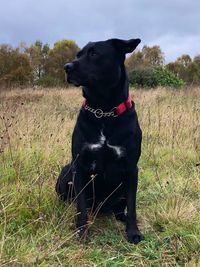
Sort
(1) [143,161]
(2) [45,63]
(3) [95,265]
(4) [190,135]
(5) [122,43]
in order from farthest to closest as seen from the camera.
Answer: (2) [45,63] → (4) [190,135] → (1) [143,161] → (5) [122,43] → (3) [95,265]

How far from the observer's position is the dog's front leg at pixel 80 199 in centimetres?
312

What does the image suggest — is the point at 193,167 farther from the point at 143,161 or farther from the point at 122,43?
the point at 122,43

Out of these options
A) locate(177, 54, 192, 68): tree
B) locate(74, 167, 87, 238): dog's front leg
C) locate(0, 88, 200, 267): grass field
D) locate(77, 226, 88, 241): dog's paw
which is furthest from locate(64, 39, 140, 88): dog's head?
locate(177, 54, 192, 68): tree

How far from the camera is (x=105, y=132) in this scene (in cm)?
310

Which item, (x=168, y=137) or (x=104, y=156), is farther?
(x=168, y=137)

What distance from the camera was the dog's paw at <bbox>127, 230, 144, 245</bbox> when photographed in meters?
3.01

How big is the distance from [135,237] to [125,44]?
142cm

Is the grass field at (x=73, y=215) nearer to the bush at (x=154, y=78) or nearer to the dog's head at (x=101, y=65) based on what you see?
the dog's head at (x=101, y=65)

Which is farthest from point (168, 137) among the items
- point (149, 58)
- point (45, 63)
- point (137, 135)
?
point (149, 58)

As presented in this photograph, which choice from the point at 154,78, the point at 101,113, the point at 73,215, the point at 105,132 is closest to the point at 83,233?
the point at 73,215

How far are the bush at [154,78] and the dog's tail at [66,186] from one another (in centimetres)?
1563

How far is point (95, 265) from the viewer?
8.22ft

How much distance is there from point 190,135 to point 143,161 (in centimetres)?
111

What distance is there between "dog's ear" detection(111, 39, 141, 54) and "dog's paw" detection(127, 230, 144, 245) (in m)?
1.35
